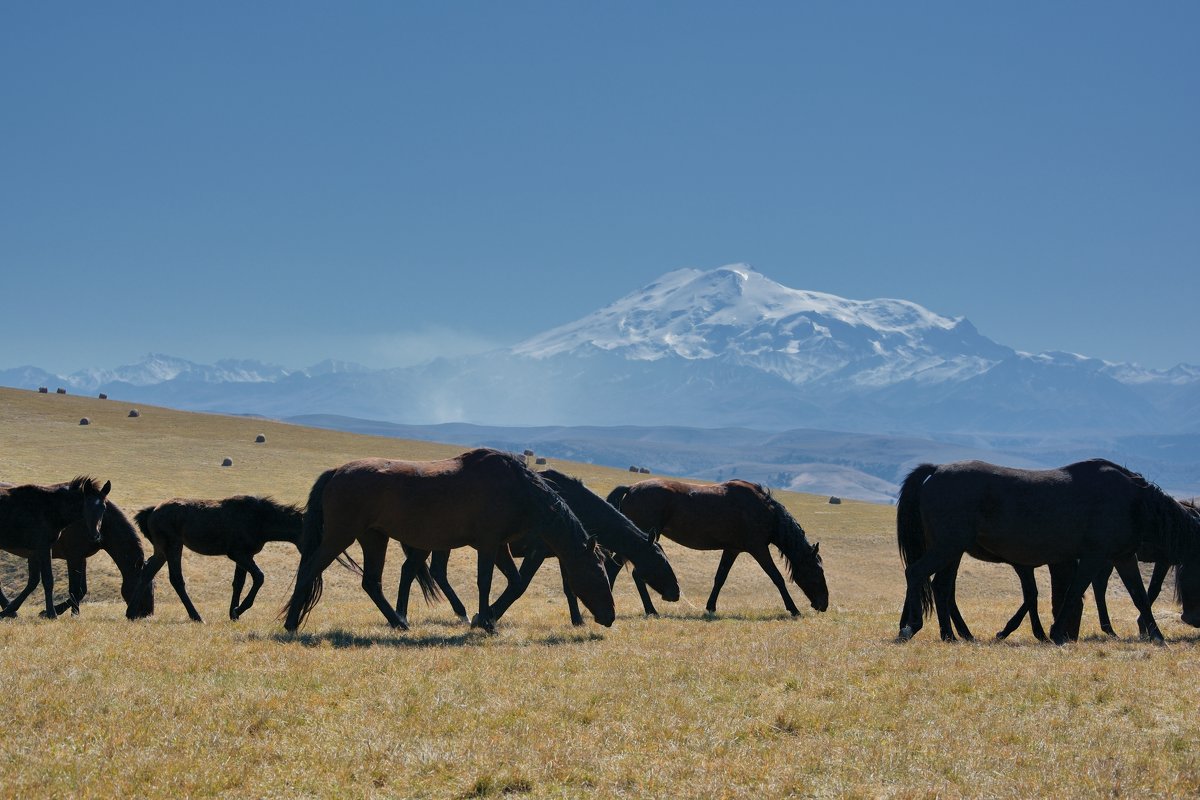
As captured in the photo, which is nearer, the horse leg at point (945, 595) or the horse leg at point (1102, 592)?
the horse leg at point (945, 595)

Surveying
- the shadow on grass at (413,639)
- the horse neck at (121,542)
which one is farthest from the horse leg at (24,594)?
the shadow on grass at (413,639)

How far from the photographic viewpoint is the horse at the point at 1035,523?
16125mm

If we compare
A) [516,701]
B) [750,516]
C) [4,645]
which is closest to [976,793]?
[516,701]

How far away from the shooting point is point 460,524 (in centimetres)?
1652

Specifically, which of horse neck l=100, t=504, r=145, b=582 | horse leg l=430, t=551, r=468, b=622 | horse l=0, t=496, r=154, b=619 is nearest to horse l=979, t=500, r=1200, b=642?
horse leg l=430, t=551, r=468, b=622

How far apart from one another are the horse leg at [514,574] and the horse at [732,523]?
4451 mm

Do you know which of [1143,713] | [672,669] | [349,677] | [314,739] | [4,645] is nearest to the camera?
[314,739]

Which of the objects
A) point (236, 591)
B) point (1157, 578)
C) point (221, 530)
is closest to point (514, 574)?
point (236, 591)

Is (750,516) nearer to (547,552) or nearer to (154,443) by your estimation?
(547,552)

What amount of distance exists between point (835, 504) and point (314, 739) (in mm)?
68211

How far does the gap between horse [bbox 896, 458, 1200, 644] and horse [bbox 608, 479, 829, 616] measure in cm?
675

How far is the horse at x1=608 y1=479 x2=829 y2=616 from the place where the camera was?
927 inches

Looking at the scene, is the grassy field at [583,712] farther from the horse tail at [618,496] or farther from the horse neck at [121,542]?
the horse tail at [618,496]

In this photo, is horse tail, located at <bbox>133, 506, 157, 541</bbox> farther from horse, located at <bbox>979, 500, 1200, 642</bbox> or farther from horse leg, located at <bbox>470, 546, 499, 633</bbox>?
horse, located at <bbox>979, 500, 1200, 642</bbox>
